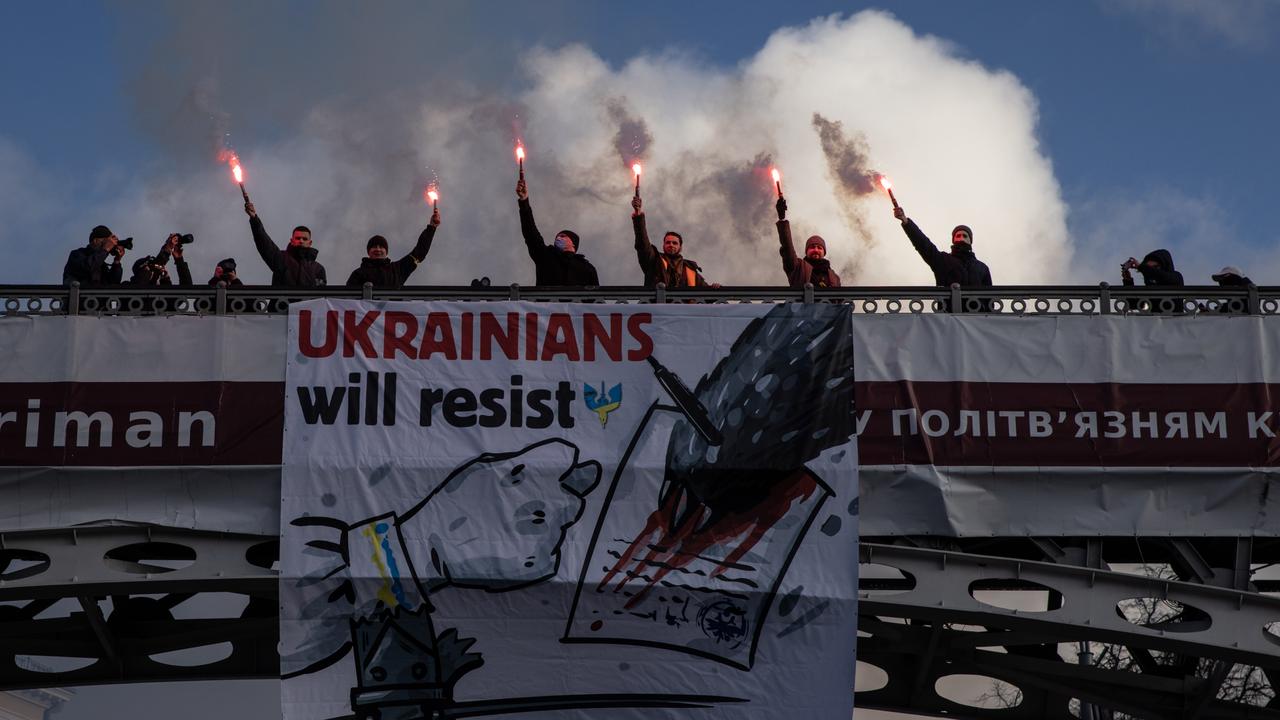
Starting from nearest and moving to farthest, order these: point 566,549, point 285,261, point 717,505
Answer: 1. point 566,549
2. point 717,505
3. point 285,261

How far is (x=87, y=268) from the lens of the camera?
21875 mm

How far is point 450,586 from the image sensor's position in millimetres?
20469

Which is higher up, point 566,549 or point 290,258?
point 290,258

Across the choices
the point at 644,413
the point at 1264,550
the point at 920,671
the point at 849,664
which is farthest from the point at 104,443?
the point at 1264,550

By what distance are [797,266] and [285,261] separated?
5.86 m

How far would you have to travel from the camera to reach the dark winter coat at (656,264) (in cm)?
2177

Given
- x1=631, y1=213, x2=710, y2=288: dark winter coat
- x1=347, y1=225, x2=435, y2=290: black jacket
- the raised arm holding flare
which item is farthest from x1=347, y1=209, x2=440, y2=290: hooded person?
the raised arm holding flare

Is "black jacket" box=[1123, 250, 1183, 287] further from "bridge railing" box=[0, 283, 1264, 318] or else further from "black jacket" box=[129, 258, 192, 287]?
"black jacket" box=[129, 258, 192, 287]

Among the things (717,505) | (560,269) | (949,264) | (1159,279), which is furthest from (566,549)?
(1159,279)

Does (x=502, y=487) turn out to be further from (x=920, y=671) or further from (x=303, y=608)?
(x=920, y=671)

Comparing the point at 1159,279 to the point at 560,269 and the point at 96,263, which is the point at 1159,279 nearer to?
the point at 560,269

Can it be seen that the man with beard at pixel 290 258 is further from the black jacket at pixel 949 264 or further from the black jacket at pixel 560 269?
the black jacket at pixel 949 264

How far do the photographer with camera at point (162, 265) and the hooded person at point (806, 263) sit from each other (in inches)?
270

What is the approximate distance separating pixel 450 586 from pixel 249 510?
2.42 meters
